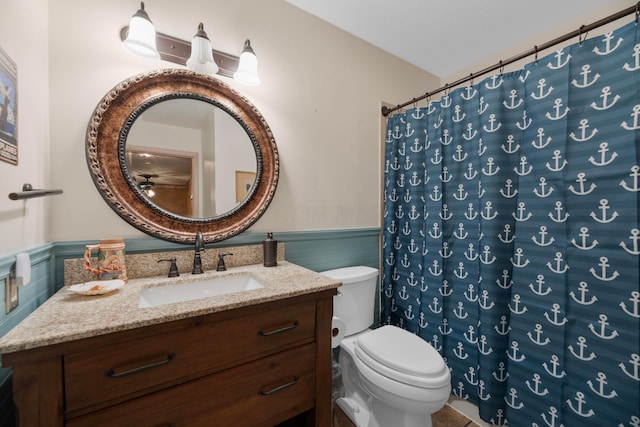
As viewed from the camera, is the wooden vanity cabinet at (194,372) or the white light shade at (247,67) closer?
the wooden vanity cabinet at (194,372)

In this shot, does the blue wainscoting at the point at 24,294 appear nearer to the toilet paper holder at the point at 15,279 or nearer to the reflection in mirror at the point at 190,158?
the toilet paper holder at the point at 15,279

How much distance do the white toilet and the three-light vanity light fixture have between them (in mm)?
1341

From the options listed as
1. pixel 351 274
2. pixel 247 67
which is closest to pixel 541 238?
pixel 351 274

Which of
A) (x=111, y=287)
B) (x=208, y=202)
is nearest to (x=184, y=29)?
(x=208, y=202)

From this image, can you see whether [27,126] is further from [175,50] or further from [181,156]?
[175,50]

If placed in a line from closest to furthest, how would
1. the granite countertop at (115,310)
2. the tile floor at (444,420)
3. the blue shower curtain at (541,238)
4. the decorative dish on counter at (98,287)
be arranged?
1. the granite countertop at (115,310)
2. the decorative dish on counter at (98,287)
3. the blue shower curtain at (541,238)
4. the tile floor at (444,420)

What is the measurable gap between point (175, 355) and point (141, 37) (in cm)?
131

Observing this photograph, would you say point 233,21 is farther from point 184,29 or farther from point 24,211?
point 24,211

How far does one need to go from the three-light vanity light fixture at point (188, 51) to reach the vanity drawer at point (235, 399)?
1368mm

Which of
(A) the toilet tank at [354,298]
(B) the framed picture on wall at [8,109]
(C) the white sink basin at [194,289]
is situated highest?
(B) the framed picture on wall at [8,109]

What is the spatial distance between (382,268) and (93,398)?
1.83 metres

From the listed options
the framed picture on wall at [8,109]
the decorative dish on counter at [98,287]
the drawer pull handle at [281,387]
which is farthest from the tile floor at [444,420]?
the framed picture on wall at [8,109]

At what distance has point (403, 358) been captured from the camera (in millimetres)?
1221

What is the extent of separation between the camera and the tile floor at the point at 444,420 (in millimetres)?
1435
